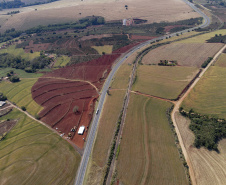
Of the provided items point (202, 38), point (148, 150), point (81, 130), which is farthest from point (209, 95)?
point (202, 38)

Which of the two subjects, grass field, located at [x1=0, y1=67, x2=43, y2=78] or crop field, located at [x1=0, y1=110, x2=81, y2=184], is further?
grass field, located at [x1=0, y1=67, x2=43, y2=78]

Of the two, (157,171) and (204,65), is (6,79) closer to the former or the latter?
(157,171)

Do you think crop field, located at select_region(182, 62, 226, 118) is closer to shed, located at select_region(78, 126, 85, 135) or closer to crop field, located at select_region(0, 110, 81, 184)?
shed, located at select_region(78, 126, 85, 135)

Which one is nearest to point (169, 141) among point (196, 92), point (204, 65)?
point (196, 92)

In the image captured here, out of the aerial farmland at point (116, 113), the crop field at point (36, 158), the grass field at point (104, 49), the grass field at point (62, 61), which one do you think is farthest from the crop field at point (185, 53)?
the crop field at point (36, 158)

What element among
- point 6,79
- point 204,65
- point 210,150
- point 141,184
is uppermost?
point 204,65

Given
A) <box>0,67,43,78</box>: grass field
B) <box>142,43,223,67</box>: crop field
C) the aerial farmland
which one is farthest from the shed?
<box>142,43,223,67</box>: crop field
